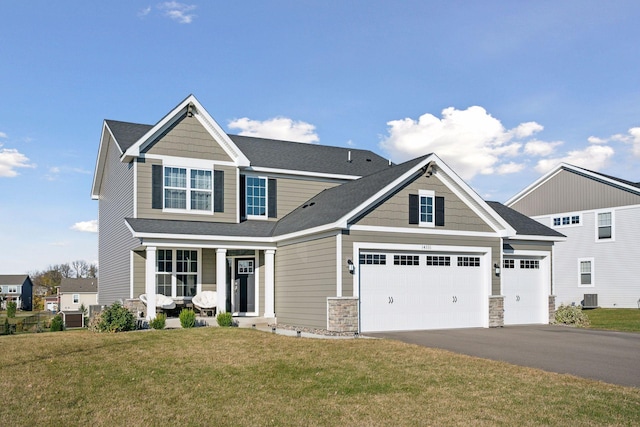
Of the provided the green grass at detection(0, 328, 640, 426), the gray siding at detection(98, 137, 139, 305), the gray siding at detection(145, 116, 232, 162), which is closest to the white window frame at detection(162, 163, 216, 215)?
the gray siding at detection(145, 116, 232, 162)

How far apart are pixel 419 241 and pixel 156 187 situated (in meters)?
9.60

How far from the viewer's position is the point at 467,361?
13.0m

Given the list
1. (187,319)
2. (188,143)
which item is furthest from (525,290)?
(188,143)

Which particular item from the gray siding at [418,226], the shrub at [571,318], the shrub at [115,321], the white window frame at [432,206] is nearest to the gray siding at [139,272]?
the shrub at [115,321]

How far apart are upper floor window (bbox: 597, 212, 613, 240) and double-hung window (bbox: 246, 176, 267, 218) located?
2005cm

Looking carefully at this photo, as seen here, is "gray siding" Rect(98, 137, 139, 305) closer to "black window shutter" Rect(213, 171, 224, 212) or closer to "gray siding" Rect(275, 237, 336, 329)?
"black window shutter" Rect(213, 171, 224, 212)

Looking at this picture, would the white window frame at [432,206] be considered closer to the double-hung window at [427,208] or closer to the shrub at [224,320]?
the double-hung window at [427,208]

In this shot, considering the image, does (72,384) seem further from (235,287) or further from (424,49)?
(424,49)

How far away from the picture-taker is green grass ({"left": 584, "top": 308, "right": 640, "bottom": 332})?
76.5ft

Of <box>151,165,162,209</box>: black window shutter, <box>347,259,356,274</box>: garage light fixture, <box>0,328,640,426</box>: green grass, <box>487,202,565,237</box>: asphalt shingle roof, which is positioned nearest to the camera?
<box>0,328,640,426</box>: green grass

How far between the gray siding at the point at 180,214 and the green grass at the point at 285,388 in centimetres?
745

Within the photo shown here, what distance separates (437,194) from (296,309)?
20.4 ft

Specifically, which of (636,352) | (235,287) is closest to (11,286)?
(235,287)

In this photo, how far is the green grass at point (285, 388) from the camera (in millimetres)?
9219
